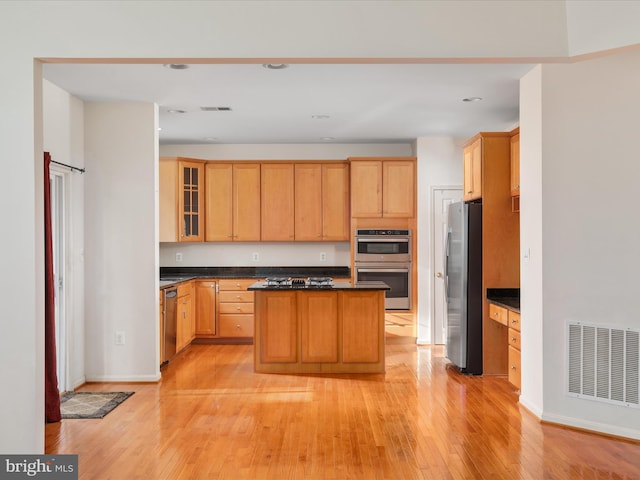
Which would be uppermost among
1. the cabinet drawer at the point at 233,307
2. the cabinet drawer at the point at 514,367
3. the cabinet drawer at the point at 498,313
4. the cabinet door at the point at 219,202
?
the cabinet door at the point at 219,202

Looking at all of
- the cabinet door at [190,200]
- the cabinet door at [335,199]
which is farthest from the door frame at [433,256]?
the cabinet door at [190,200]

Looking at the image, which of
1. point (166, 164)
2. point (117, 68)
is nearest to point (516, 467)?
point (117, 68)

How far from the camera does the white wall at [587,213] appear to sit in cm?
417

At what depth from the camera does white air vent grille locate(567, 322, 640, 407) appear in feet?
13.4

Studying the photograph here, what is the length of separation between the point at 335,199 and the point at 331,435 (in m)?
4.43

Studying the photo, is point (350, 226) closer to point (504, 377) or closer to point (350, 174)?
point (350, 174)

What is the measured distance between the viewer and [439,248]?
7719 millimetres

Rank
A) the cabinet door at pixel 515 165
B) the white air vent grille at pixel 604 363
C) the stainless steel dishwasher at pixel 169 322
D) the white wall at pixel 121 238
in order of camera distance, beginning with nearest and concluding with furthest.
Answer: the white air vent grille at pixel 604 363
the cabinet door at pixel 515 165
the white wall at pixel 121 238
the stainless steel dishwasher at pixel 169 322

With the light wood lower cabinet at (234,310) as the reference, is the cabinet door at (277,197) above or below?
above

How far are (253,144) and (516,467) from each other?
19.3ft

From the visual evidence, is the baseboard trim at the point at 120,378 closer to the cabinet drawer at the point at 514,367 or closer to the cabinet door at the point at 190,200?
the cabinet door at the point at 190,200

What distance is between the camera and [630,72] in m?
4.18

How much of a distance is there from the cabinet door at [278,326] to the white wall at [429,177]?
223 centimetres

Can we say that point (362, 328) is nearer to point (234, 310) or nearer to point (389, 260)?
point (389, 260)
